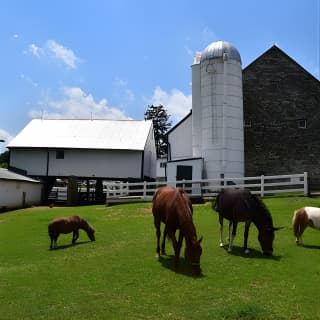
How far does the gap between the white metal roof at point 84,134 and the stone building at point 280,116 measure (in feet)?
31.7

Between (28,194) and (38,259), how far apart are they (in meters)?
23.8

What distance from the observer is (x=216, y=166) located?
27578 mm

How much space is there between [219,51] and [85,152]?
15027mm

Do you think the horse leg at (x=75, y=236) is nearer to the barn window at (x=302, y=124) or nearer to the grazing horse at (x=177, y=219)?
the grazing horse at (x=177, y=219)

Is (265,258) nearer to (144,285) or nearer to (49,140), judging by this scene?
(144,285)

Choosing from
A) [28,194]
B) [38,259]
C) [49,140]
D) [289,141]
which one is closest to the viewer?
[38,259]

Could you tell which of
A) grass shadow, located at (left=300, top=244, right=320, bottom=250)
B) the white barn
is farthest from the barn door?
grass shadow, located at (left=300, top=244, right=320, bottom=250)

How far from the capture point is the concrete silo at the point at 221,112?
2770 centimetres

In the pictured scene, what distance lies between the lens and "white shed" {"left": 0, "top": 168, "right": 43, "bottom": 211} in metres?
31.6

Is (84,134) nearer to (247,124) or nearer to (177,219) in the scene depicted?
(247,124)

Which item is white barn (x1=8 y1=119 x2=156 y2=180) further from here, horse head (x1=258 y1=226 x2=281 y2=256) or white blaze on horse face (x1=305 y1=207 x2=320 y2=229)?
horse head (x1=258 y1=226 x2=281 y2=256)

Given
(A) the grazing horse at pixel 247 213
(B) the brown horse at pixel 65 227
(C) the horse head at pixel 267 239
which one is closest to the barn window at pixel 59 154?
(B) the brown horse at pixel 65 227

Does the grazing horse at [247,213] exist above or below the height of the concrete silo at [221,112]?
below

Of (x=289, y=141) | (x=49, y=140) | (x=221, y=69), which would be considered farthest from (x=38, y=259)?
(x=49, y=140)
